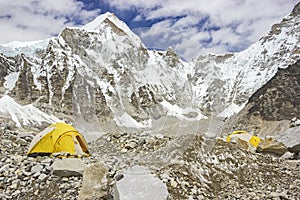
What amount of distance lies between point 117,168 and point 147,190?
4.89ft

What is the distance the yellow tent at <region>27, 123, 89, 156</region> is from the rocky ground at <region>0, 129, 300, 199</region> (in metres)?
0.65

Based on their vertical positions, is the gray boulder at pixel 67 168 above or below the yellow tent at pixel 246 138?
above

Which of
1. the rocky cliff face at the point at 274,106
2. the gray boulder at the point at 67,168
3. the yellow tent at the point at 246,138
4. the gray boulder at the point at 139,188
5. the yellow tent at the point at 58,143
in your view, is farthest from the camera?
the rocky cliff face at the point at 274,106

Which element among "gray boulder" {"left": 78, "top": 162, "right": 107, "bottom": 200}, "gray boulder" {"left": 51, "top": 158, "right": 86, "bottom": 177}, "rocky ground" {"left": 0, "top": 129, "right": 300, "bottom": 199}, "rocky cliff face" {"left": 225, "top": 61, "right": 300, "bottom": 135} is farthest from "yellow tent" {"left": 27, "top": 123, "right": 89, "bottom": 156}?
"rocky cliff face" {"left": 225, "top": 61, "right": 300, "bottom": 135}

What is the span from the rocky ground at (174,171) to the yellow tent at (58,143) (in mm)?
655

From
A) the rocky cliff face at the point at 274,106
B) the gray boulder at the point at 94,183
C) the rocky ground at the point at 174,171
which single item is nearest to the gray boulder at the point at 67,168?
the rocky ground at the point at 174,171

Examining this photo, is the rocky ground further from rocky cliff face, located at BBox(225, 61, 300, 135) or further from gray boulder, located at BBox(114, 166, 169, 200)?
rocky cliff face, located at BBox(225, 61, 300, 135)

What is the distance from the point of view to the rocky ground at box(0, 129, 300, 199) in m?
8.11

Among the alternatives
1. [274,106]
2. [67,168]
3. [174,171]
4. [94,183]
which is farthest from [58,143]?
[274,106]

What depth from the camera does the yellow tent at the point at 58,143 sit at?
38.3 feet

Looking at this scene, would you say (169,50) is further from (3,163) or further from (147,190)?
(3,163)

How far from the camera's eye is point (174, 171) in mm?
8555

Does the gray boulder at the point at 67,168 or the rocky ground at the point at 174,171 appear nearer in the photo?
the rocky ground at the point at 174,171

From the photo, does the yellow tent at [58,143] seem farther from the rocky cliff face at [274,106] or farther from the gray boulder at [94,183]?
the rocky cliff face at [274,106]
